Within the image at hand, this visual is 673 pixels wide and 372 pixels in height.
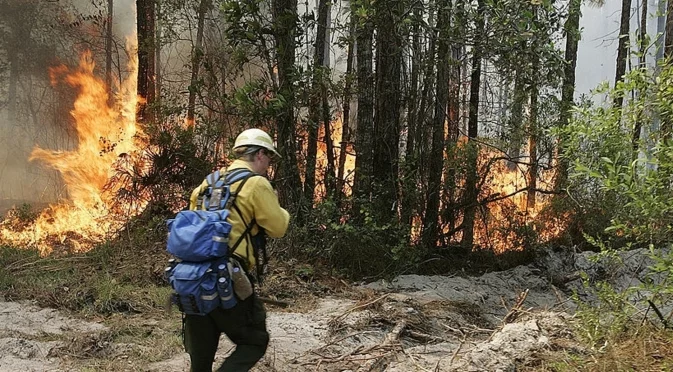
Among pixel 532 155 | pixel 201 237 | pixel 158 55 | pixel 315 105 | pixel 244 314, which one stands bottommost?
pixel 244 314

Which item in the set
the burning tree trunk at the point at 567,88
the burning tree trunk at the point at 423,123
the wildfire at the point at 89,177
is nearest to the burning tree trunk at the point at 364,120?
the burning tree trunk at the point at 423,123

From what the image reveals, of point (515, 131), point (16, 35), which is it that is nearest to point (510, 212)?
point (515, 131)

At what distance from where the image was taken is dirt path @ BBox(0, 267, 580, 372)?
4.45 metres

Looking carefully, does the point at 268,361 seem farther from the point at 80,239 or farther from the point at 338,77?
the point at 80,239

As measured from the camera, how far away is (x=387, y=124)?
962 cm

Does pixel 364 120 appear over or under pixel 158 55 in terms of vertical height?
under

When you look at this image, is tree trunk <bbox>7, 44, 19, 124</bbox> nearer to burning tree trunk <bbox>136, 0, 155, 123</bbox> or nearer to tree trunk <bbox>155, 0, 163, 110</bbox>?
tree trunk <bbox>155, 0, 163, 110</bbox>

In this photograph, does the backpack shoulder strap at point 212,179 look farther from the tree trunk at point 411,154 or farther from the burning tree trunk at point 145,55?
the burning tree trunk at point 145,55

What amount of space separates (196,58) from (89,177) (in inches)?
152

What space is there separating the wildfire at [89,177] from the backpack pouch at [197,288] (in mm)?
7632

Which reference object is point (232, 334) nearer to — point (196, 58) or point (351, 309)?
point (351, 309)

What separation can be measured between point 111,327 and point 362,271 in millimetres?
4131

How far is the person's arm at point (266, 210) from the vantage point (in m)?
3.35

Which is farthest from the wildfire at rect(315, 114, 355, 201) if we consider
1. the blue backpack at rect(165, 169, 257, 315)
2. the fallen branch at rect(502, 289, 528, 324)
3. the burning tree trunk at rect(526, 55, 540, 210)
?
the blue backpack at rect(165, 169, 257, 315)
